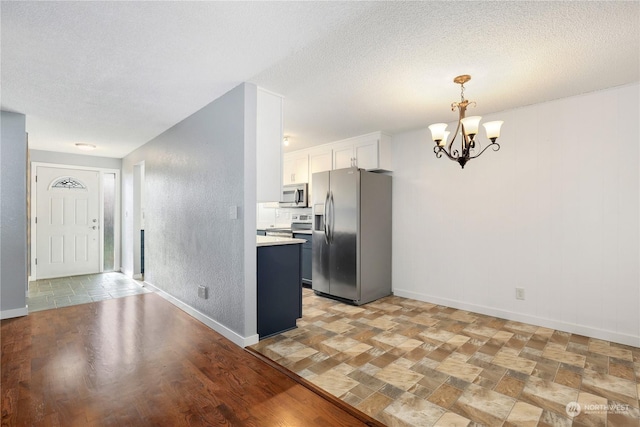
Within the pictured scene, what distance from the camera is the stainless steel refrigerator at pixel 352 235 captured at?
407 centimetres

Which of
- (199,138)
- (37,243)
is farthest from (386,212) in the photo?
(37,243)

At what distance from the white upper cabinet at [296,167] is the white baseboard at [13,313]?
392 centimetres

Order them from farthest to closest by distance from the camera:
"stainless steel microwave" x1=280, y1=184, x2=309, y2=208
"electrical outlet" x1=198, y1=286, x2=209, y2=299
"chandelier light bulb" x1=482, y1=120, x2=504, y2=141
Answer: "stainless steel microwave" x1=280, y1=184, x2=309, y2=208 < "electrical outlet" x1=198, y1=286, x2=209, y2=299 < "chandelier light bulb" x1=482, y1=120, x2=504, y2=141

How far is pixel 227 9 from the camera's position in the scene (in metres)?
1.83

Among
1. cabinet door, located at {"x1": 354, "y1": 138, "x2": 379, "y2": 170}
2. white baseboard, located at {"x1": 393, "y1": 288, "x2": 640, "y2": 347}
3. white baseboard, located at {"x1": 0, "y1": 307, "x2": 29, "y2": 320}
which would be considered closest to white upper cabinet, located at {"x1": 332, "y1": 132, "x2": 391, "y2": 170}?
cabinet door, located at {"x1": 354, "y1": 138, "x2": 379, "y2": 170}

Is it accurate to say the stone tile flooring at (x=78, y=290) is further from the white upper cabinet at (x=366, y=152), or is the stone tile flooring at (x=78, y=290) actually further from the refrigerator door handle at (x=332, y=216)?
the white upper cabinet at (x=366, y=152)

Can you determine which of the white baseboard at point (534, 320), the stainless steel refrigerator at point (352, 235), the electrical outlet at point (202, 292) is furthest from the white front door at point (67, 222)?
the white baseboard at point (534, 320)

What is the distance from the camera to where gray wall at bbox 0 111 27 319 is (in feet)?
11.7

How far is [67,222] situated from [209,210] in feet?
14.3

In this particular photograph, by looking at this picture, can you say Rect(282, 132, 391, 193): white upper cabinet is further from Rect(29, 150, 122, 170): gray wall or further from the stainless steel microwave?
Rect(29, 150, 122, 170): gray wall

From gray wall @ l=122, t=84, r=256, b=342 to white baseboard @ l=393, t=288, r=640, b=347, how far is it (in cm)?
246

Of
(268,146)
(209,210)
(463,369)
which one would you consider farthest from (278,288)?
(463,369)

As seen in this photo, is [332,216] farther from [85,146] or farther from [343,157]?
[85,146]

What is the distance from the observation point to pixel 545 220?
3.29m
